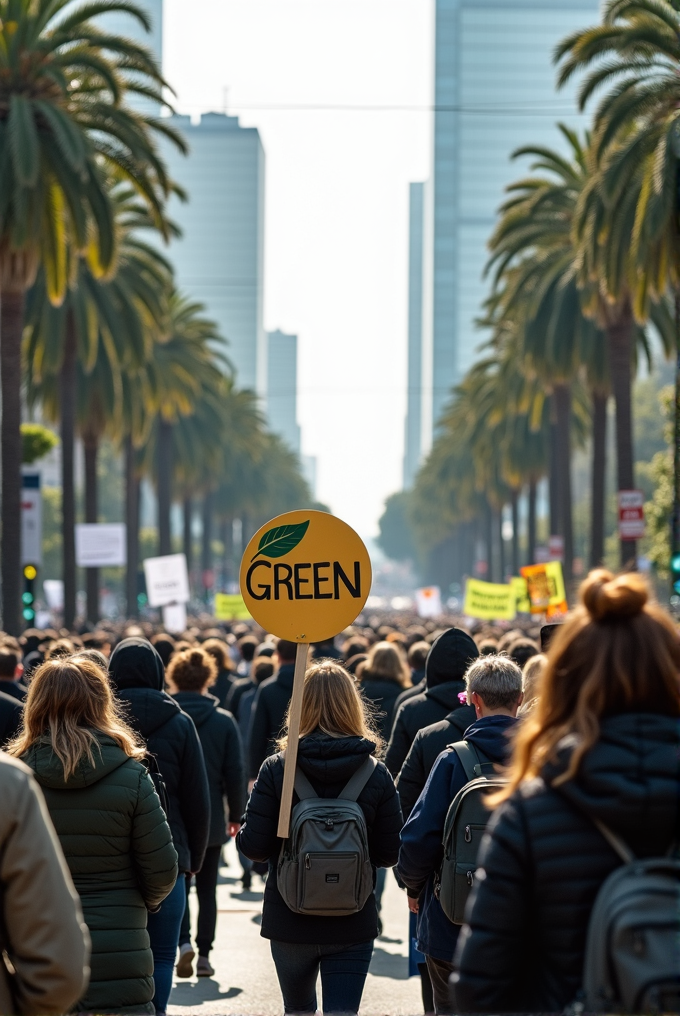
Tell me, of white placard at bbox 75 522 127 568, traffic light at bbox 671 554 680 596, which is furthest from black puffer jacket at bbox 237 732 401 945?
white placard at bbox 75 522 127 568

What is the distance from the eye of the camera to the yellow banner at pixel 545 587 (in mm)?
21094

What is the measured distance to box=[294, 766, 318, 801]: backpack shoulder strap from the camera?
18.4ft

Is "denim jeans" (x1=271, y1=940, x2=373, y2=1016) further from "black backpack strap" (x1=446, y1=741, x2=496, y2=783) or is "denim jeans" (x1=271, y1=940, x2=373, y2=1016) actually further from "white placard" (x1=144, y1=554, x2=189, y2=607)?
"white placard" (x1=144, y1=554, x2=189, y2=607)

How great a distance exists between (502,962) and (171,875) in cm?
208

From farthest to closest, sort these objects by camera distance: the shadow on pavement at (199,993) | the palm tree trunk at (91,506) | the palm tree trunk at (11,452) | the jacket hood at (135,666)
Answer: the palm tree trunk at (91,506)
the palm tree trunk at (11,452)
the shadow on pavement at (199,993)
the jacket hood at (135,666)

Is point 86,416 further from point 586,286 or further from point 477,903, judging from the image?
point 477,903

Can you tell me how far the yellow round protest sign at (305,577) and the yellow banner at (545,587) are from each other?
50.0 feet

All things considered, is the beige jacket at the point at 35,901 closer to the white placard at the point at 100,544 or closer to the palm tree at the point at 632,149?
the palm tree at the point at 632,149

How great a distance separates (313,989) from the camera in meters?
5.71

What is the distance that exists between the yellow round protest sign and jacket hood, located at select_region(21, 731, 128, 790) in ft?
3.88

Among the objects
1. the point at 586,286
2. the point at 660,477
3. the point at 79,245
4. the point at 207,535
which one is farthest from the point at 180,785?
the point at 207,535

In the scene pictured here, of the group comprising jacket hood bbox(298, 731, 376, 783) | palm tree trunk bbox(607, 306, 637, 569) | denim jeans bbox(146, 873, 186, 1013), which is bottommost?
denim jeans bbox(146, 873, 186, 1013)

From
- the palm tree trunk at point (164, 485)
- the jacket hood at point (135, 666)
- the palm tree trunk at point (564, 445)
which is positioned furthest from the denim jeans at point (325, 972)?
the palm tree trunk at point (164, 485)

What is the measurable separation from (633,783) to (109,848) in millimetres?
2422
